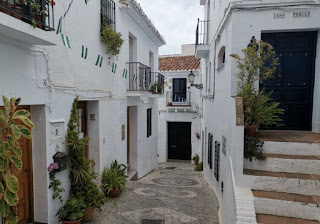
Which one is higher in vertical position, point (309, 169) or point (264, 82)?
point (264, 82)

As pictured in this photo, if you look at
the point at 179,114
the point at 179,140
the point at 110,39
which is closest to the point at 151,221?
the point at 110,39

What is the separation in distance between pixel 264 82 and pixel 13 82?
588 centimetres

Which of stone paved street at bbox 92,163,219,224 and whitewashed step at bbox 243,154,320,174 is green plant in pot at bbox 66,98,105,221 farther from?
whitewashed step at bbox 243,154,320,174

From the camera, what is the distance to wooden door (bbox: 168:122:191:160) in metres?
17.5

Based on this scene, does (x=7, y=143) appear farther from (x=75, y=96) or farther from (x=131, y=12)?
(x=131, y=12)

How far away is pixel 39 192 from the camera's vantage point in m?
4.34

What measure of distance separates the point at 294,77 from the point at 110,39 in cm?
521

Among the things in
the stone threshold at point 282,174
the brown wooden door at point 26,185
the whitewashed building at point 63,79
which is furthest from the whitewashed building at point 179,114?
the brown wooden door at point 26,185

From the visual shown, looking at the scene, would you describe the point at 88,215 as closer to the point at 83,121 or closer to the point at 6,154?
the point at 83,121

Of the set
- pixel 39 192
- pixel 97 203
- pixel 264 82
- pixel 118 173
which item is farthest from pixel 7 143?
Result: pixel 264 82

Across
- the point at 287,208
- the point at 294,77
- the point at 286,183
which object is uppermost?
the point at 294,77

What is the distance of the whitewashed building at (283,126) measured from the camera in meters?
3.64

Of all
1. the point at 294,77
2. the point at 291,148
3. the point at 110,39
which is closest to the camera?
the point at 291,148

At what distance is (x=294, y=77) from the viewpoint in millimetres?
6211
